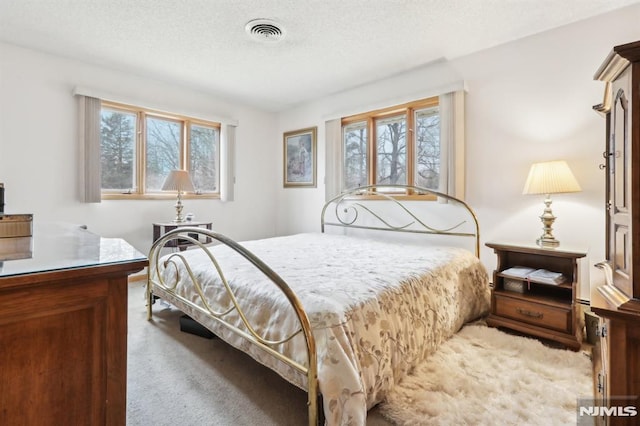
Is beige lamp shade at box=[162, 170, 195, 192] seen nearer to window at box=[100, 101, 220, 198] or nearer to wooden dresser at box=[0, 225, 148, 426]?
window at box=[100, 101, 220, 198]

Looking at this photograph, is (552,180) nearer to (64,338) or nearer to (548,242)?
(548,242)

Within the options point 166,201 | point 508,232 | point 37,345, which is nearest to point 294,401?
point 37,345

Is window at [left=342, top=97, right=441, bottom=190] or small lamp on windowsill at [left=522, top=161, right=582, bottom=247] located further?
window at [left=342, top=97, right=441, bottom=190]

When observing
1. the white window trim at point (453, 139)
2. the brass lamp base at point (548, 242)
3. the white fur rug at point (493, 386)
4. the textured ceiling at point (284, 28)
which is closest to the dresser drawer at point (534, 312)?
the white fur rug at point (493, 386)

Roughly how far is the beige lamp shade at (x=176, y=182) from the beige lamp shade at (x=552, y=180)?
130 inches

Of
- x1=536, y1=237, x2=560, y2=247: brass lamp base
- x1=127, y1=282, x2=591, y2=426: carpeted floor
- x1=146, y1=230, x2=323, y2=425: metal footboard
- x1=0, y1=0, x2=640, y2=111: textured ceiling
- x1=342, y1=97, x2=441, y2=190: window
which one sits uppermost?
x1=0, y1=0, x2=640, y2=111: textured ceiling

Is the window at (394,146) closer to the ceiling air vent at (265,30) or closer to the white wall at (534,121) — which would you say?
the white wall at (534,121)

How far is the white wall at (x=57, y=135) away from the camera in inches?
111

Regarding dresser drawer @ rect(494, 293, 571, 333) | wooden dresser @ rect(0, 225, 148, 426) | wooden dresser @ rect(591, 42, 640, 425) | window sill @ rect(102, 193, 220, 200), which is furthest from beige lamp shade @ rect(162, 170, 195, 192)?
wooden dresser @ rect(591, 42, 640, 425)

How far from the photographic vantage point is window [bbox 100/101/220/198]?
11.3 ft

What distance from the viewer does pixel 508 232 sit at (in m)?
2.79

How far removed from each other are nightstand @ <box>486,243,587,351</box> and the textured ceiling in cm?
180

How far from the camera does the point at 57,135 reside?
3.06 meters

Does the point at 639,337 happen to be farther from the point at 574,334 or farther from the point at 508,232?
the point at 508,232
